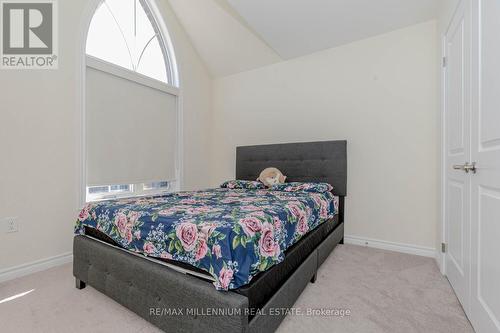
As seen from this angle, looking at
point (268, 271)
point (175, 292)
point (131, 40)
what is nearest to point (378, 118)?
point (268, 271)

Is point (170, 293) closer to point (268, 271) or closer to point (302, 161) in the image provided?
point (268, 271)

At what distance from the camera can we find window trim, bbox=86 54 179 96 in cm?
266

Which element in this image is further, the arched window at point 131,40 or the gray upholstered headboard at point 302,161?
the gray upholstered headboard at point 302,161

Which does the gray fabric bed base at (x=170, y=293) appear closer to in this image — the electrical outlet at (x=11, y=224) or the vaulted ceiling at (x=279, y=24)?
the electrical outlet at (x=11, y=224)

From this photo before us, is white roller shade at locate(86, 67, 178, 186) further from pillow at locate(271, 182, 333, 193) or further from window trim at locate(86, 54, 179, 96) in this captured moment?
pillow at locate(271, 182, 333, 193)

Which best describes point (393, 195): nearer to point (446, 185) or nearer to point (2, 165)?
point (446, 185)

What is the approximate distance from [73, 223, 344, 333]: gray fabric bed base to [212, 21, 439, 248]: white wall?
1.42 meters

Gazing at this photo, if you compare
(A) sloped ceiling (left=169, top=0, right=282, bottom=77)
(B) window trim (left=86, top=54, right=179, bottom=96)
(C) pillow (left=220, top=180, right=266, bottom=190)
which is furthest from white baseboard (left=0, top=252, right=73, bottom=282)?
(A) sloped ceiling (left=169, top=0, right=282, bottom=77)

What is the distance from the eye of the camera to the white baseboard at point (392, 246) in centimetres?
259

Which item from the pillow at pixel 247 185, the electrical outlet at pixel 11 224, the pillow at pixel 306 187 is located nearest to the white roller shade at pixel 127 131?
the electrical outlet at pixel 11 224

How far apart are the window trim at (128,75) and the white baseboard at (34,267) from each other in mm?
2008

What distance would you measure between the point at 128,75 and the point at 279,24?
1.90m

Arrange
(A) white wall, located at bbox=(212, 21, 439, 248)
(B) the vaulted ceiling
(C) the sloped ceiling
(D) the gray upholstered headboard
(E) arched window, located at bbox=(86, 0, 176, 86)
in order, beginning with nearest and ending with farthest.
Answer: (B) the vaulted ceiling → (A) white wall, located at bbox=(212, 21, 439, 248) → (E) arched window, located at bbox=(86, 0, 176, 86) → (D) the gray upholstered headboard → (C) the sloped ceiling

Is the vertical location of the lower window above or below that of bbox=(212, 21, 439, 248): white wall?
below
